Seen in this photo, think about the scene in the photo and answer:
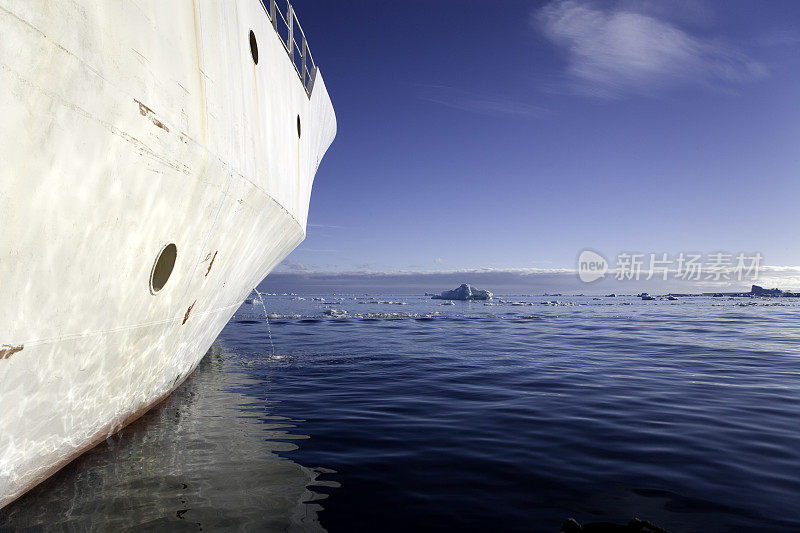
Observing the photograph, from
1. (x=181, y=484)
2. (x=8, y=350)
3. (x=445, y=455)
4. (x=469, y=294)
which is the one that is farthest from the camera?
(x=469, y=294)

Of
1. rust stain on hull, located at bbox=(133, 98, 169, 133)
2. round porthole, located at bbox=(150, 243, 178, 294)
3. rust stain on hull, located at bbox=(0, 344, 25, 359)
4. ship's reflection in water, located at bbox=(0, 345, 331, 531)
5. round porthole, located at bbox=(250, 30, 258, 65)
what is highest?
round porthole, located at bbox=(250, 30, 258, 65)

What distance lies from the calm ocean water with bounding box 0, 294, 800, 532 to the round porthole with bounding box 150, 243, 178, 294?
1715 mm

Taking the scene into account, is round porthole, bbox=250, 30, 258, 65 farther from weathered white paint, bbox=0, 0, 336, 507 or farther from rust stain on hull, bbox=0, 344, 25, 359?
rust stain on hull, bbox=0, 344, 25, 359

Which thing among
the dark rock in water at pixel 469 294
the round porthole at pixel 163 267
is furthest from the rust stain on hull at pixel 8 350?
the dark rock in water at pixel 469 294

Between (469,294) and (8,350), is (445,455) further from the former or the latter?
(469,294)

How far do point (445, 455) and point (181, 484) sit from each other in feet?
8.29

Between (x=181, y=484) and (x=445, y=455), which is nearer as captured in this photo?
(x=181, y=484)

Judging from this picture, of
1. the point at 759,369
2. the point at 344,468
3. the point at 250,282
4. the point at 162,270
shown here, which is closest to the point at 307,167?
the point at 250,282

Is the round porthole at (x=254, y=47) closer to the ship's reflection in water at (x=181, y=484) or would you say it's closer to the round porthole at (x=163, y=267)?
the round porthole at (x=163, y=267)

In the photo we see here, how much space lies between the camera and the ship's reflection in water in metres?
3.14

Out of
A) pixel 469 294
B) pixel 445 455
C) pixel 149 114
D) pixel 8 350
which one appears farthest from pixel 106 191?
pixel 469 294

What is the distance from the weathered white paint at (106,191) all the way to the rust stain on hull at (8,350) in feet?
0.04

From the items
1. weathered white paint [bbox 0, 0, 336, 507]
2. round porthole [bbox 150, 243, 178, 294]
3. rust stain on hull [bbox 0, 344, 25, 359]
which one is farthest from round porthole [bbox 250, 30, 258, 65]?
rust stain on hull [bbox 0, 344, 25, 359]

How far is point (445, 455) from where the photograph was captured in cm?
465
